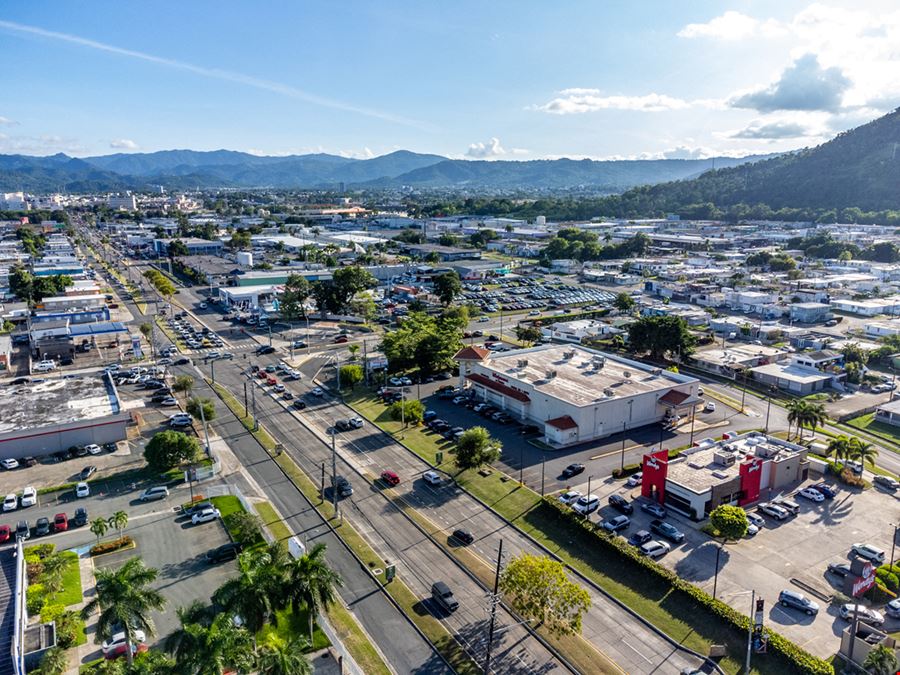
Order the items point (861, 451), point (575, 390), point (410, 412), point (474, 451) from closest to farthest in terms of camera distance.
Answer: point (861, 451) < point (474, 451) < point (410, 412) < point (575, 390)

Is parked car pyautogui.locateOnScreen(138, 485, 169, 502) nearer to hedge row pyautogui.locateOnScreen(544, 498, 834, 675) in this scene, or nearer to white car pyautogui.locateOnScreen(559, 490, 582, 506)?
hedge row pyautogui.locateOnScreen(544, 498, 834, 675)

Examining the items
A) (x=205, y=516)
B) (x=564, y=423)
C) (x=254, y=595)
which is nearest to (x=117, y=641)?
(x=254, y=595)

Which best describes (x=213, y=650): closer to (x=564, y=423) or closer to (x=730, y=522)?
(x=730, y=522)

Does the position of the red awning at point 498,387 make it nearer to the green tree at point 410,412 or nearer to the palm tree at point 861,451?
the green tree at point 410,412

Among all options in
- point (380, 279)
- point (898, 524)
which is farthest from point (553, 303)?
point (898, 524)

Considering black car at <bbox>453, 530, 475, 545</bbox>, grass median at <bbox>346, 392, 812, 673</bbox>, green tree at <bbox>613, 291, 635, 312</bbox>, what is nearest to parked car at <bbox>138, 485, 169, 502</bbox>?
grass median at <bbox>346, 392, 812, 673</bbox>
